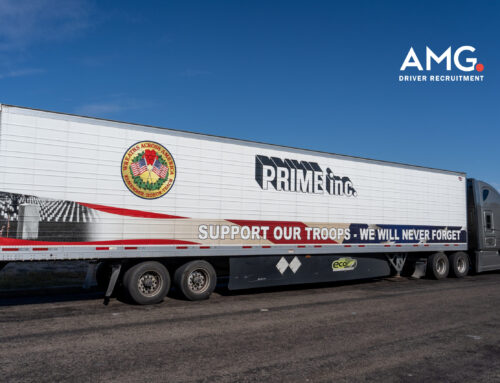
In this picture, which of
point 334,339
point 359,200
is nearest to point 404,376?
point 334,339

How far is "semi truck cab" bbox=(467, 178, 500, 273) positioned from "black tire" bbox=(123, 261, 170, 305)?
43.5ft

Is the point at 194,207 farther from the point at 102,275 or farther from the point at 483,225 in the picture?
the point at 483,225

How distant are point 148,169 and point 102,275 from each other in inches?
146

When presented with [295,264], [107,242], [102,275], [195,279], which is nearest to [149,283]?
[195,279]

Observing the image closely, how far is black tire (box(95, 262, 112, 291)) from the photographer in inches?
476

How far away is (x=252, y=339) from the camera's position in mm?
7320

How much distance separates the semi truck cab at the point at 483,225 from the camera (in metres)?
17.9

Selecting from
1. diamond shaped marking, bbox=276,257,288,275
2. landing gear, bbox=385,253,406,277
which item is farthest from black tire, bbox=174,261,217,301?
landing gear, bbox=385,253,406,277

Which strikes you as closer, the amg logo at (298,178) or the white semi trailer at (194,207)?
the white semi trailer at (194,207)

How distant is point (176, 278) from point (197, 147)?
3.34 meters

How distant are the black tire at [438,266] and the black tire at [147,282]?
10.5 meters

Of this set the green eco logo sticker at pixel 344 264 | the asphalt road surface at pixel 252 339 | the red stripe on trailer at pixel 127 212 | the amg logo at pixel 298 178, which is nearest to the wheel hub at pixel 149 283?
the asphalt road surface at pixel 252 339

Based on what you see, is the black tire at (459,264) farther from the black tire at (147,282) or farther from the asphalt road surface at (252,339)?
the black tire at (147,282)

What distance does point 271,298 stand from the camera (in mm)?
11906
